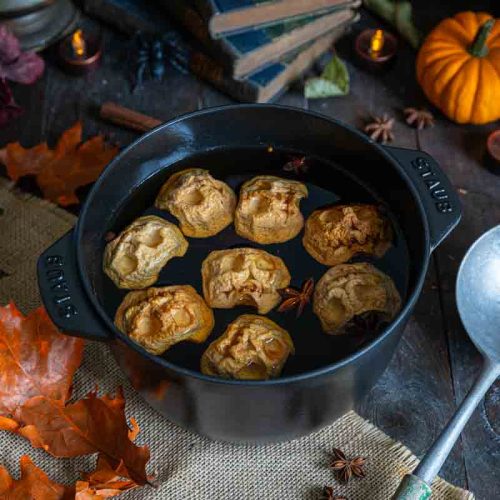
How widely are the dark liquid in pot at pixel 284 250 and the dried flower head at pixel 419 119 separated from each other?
1.84 ft

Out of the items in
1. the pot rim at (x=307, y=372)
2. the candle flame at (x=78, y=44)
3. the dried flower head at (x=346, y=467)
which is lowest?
the dried flower head at (x=346, y=467)

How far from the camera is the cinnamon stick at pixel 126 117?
75.2 inches

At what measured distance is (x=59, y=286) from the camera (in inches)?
46.9

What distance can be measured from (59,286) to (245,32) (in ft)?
3.28

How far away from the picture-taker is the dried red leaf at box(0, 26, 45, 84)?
1942 mm

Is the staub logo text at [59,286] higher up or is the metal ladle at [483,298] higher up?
the staub logo text at [59,286]

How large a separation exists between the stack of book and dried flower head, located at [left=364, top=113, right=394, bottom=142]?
26 centimetres

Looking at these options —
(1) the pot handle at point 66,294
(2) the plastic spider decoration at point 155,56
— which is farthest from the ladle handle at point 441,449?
(2) the plastic spider decoration at point 155,56

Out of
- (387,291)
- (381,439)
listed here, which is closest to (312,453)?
(381,439)

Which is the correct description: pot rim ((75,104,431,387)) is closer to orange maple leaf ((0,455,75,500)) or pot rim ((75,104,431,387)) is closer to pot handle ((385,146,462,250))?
pot handle ((385,146,462,250))

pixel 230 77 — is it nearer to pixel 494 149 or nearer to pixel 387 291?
pixel 494 149

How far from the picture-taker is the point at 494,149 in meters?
1.87

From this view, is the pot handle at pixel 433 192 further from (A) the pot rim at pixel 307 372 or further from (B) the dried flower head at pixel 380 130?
(B) the dried flower head at pixel 380 130

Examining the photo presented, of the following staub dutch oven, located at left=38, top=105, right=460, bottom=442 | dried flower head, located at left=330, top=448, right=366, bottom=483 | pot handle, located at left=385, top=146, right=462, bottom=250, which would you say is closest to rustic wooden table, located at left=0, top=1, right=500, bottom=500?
dried flower head, located at left=330, top=448, right=366, bottom=483
